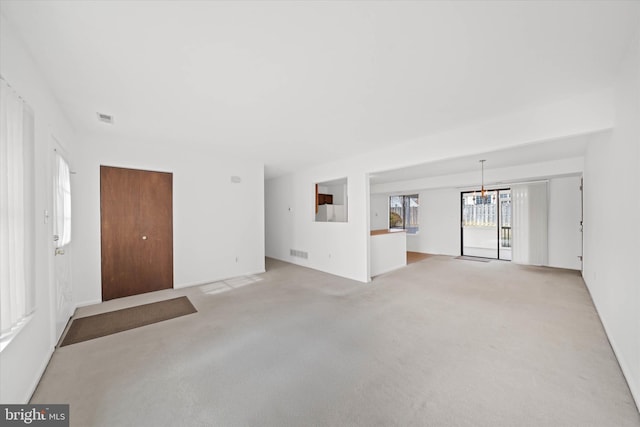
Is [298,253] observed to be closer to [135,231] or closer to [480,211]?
[135,231]

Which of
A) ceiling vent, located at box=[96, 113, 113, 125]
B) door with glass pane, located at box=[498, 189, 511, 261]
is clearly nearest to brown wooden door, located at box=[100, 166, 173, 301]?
ceiling vent, located at box=[96, 113, 113, 125]

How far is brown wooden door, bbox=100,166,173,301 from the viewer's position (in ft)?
13.0

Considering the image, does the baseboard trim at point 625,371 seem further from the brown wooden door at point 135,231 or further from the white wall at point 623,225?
the brown wooden door at point 135,231

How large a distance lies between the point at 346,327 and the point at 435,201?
276 inches

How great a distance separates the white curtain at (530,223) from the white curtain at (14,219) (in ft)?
29.4

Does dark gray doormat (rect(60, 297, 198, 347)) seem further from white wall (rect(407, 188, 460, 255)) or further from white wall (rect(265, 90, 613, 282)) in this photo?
white wall (rect(407, 188, 460, 255))

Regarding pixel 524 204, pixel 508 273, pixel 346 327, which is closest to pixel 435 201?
pixel 524 204

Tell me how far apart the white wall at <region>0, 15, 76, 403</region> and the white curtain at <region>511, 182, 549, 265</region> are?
353 inches

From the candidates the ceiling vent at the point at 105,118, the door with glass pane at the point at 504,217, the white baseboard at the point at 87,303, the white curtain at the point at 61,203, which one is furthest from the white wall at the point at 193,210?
the door with glass pane at the point at 504,217

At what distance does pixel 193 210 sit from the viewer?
4.79 metres

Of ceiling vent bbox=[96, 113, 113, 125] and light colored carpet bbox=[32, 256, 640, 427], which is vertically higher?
ceiling vent bbox=[96, 113, 113, 125]

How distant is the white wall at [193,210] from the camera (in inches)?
149

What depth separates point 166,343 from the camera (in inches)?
102

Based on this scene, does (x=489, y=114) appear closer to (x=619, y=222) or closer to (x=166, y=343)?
(x=619, y=222)
